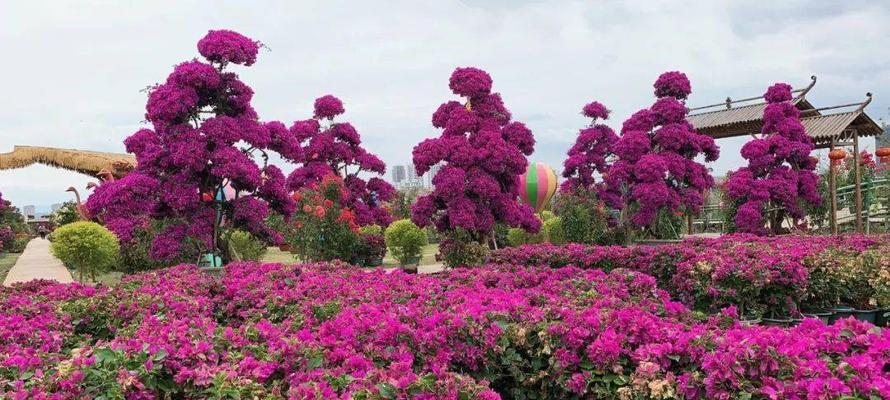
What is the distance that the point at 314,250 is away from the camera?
43.2 feet

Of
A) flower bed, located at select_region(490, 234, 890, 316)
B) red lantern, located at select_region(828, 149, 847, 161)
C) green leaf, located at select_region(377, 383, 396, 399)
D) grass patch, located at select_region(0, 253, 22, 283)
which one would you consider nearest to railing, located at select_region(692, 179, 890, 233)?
red lantern, located at select_region(828, 149, 847, 161)

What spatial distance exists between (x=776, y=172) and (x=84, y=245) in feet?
42.3

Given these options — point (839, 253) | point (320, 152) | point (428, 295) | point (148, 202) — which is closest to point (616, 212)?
point (320, 152)

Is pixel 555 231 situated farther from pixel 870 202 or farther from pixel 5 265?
pixel 5 265

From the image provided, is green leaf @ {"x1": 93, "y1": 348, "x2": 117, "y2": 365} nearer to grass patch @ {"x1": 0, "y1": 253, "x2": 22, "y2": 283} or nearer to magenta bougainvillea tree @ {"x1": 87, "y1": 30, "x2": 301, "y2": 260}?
magenta bougainvillea tree @ {"x1": 87, "y1": 30, "x2": 301, "y2": 260}

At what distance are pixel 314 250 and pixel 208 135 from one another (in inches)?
168

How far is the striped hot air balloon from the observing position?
25109mm

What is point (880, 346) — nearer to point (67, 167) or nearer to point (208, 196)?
point (208, 196)

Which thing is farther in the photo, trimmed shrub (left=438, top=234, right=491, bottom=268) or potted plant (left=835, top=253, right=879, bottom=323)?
trimmed shrub (left=438, top=234, right=491, bottom=268)

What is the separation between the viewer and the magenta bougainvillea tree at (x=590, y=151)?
59.8 ft

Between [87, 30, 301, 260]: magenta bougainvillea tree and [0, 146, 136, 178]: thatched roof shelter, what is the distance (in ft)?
41.4

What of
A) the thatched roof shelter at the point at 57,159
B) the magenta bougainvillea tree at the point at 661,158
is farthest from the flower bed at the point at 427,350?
the thatched roof shelter at the point at 57,159

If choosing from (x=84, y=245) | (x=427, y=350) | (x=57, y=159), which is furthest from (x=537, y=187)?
(x=427, y=350)

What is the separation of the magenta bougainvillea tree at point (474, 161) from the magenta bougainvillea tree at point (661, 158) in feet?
7.91
